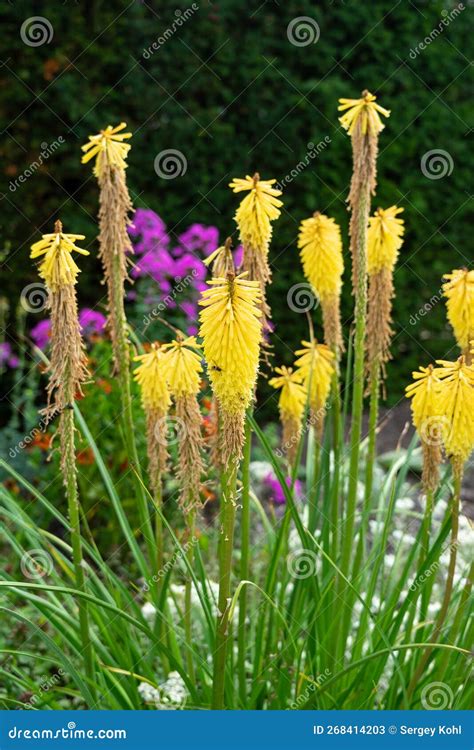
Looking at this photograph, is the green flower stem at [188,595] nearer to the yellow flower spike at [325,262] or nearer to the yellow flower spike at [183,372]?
the yellow flower spike at [183,372]

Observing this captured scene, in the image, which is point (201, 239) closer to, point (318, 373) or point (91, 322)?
point (91, 322)

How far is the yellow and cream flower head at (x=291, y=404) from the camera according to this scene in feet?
10.9

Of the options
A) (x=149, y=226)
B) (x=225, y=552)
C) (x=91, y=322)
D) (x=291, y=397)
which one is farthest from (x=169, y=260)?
(x=225, y=552)

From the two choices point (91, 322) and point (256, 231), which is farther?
point (91, 322)

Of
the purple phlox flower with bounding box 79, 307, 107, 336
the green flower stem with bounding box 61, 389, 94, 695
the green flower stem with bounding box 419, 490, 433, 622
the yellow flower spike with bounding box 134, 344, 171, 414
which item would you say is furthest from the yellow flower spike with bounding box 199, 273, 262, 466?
the purple phlox flower with bounding box 79, 307, 107, 336

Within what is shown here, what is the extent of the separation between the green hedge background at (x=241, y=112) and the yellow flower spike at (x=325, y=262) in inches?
120

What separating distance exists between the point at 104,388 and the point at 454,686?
2910mm

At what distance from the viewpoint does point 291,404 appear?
3.33m

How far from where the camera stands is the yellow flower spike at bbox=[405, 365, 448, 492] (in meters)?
2.79

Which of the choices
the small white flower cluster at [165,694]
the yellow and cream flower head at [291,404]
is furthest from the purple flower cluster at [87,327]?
the small white flower cluster at [165,694]

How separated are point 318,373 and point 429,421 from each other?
60 centimetres

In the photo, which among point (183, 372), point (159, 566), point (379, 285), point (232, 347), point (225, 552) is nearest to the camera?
point (232, 347)

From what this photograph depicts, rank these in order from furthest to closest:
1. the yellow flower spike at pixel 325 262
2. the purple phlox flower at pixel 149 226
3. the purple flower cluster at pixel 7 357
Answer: the purple flower cluster at pixel 7 357 < the purple phlox flower at pixel 149 226 < the yellow flower spike at pixel 325 262

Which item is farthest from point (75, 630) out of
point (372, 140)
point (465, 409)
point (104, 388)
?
point (104, 388)
